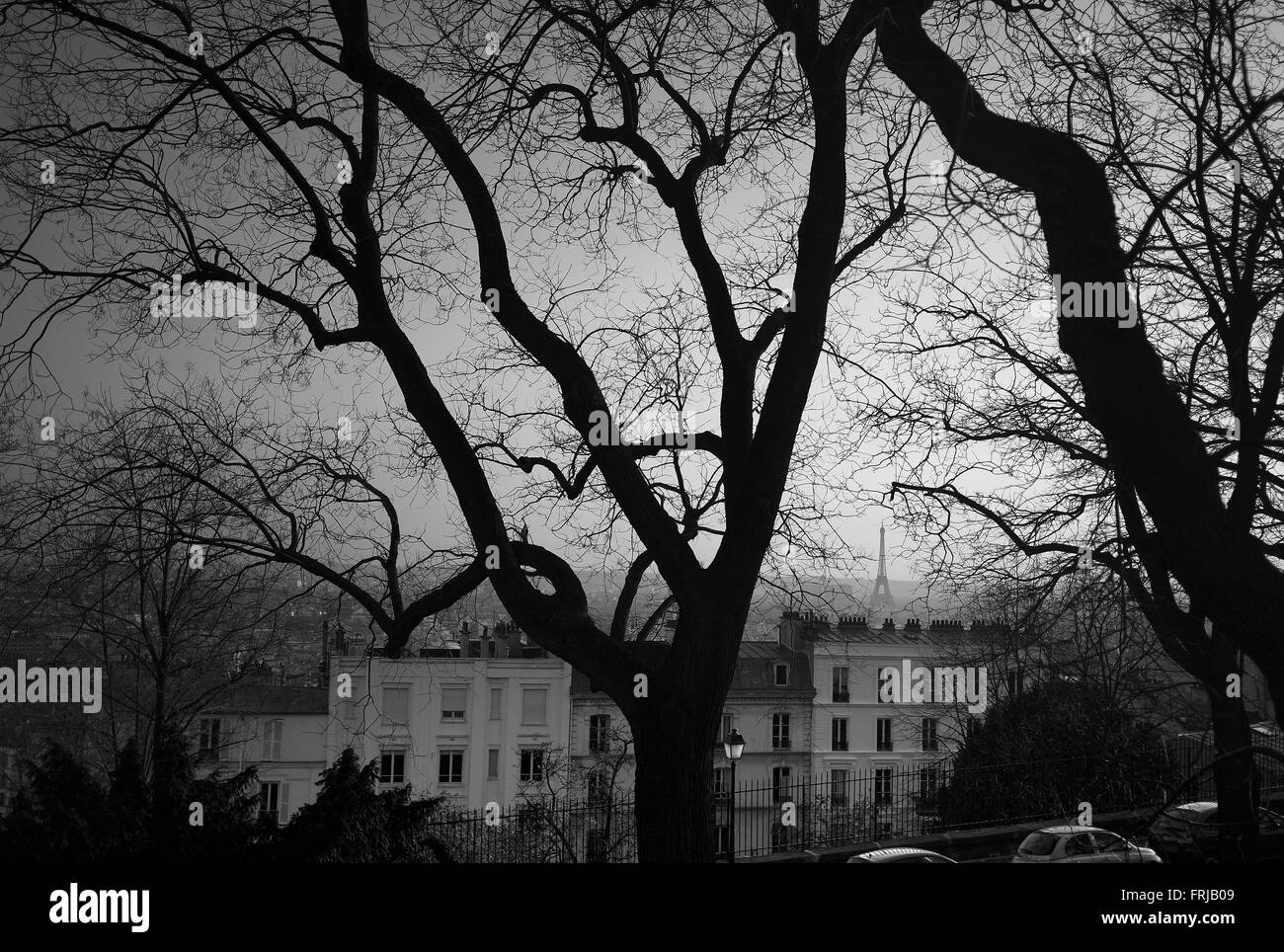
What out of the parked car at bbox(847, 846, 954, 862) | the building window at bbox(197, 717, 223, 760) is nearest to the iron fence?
the parked car at bbox(847, 846, 954, 862)

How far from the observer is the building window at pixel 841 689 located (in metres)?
27.0

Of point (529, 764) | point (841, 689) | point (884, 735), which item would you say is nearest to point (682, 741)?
point (529, 764)

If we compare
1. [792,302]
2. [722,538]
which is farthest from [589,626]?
[792,302]

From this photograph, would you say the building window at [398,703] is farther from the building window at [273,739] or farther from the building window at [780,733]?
the building window at [780,733]

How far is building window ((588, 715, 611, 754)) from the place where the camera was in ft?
75.6

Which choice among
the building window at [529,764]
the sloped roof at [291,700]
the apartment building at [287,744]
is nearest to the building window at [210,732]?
the sloped roof at [291,700]

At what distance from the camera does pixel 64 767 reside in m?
5.19

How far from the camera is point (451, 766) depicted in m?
27.1

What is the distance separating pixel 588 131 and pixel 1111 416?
11.0ft

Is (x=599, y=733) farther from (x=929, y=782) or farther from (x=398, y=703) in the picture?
(x=929, y=782)

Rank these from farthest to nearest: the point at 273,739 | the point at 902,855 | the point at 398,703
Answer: the point at 398,703 < the point at 273,739 < the point at 902,855

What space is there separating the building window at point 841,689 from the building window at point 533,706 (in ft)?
25.6

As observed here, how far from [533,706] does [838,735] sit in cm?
825
